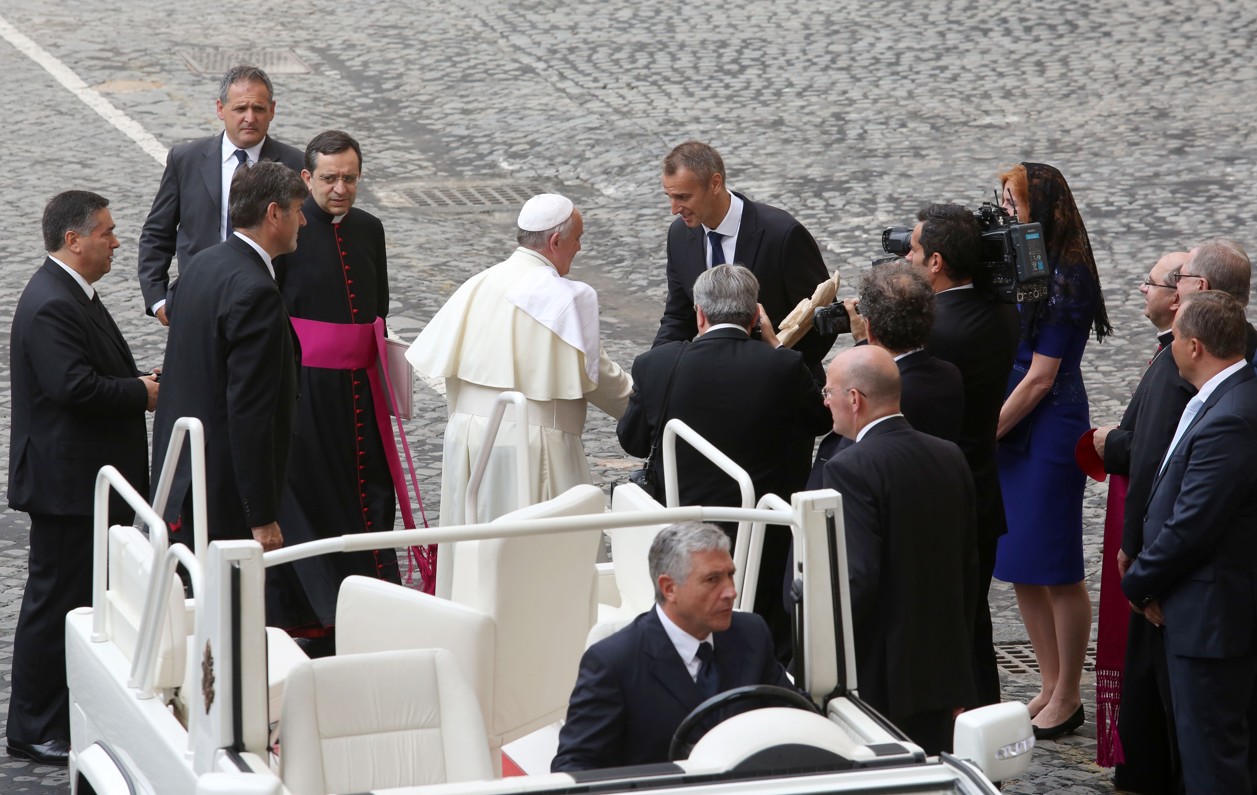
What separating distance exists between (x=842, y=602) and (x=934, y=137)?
10.9 metres

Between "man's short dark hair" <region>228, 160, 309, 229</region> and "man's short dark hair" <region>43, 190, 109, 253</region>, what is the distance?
494 millimetres

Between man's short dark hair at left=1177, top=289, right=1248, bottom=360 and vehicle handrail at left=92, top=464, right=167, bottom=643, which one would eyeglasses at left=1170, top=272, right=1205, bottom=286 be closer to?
man's short dark hair at left=1177, top=289, right=1248, bottom=360

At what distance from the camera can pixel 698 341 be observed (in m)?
5.98

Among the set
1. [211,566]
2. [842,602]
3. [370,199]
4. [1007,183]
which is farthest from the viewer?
[370,199]

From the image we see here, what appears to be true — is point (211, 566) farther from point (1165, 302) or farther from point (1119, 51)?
point (1119, 51)

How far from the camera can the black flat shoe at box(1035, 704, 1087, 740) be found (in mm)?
6512

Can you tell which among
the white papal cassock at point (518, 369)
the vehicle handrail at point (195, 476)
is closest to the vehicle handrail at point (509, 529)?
the vehicle handrail at point (195, 476)

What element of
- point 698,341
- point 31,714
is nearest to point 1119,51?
point 698,341

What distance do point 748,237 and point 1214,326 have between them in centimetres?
219

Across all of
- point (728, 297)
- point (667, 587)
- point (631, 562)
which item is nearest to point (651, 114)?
point (728, 297)

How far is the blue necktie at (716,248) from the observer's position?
7.15 metres

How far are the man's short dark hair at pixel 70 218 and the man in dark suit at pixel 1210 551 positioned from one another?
3.77 metres

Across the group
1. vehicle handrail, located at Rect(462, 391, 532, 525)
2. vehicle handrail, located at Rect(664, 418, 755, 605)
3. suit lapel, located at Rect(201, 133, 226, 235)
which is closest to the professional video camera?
vehicle handrail, located at Rect(664, 418, 755, 605)

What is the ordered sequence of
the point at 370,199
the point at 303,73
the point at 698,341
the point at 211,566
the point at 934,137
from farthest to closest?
the point at 303,73, the point at 934,137, the point at 370,199, the point at 698,341, the point at 211,566
